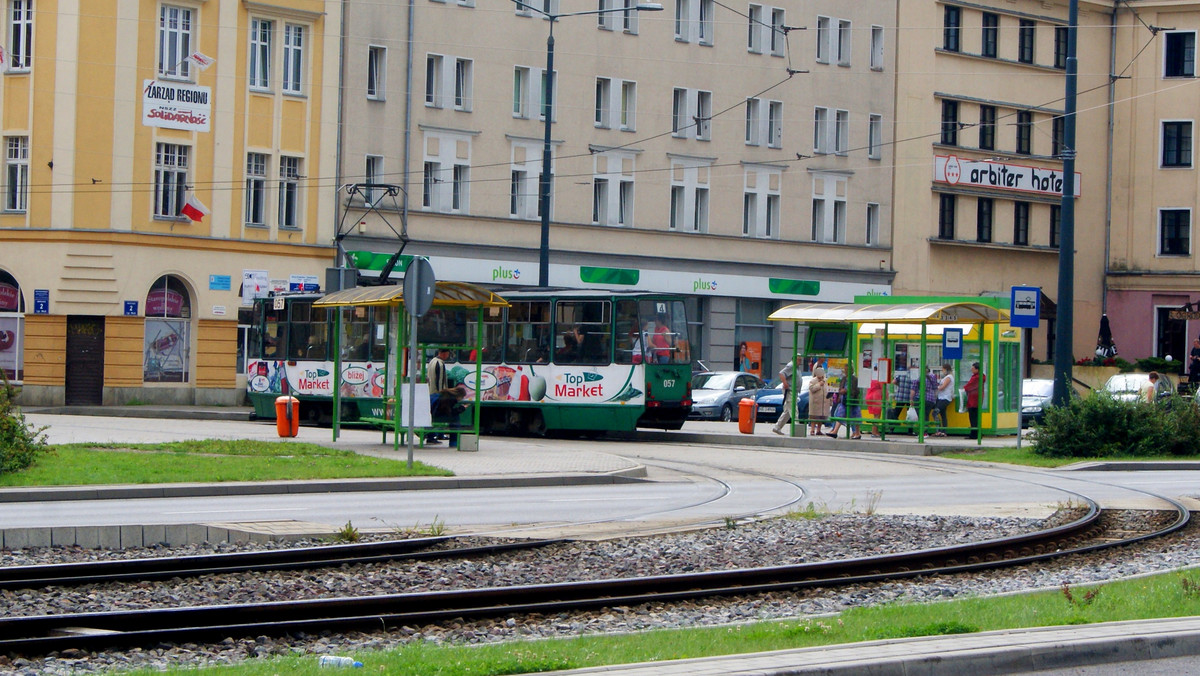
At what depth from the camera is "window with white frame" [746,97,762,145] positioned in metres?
55.4

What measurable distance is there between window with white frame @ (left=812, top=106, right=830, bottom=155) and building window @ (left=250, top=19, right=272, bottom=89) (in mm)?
21456

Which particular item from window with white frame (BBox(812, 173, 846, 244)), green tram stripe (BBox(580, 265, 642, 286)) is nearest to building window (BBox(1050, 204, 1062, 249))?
window with white frame (BBox(812, 173, 846, 244))

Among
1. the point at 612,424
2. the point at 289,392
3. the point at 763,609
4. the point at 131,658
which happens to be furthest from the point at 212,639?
the point at 289,392

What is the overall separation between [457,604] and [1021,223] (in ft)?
177

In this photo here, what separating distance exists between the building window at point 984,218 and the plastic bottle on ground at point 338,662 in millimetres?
54392

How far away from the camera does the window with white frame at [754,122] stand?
55406 millimetres

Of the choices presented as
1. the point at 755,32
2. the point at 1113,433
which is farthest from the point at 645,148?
the point at 1113,433

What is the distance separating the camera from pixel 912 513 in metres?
17.2

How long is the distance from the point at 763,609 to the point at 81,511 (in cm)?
826

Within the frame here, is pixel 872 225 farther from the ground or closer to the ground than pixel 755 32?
closer to the ground

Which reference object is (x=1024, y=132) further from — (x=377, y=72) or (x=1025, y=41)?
(x=377, y=72)

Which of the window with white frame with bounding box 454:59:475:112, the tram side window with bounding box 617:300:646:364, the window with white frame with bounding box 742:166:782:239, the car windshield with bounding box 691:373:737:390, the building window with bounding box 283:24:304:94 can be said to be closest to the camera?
the tram side window with bounding box 617:300:646:364

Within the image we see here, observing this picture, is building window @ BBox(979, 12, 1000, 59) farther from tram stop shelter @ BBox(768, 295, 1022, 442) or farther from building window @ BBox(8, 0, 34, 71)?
building window @ BBox(8, 0, 34, 71)

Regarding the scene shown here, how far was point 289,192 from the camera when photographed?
45188 millimetres
